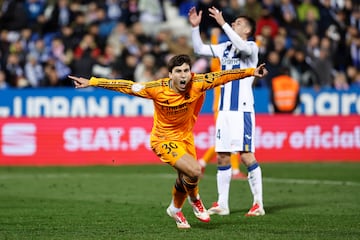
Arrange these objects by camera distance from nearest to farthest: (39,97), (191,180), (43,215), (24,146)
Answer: (191,180)
(43,215)
(24,146)
(39,97)

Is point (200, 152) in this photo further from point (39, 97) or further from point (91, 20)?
point (91, 20)

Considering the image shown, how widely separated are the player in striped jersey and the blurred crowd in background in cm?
1005

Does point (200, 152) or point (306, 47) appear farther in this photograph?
point (306, 47)

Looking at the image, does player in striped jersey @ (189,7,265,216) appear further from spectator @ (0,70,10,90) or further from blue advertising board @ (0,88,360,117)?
spectator @ (0,70,10,90)

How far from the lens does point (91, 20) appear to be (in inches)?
996

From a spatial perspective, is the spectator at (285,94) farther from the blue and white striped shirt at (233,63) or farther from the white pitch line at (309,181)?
the blue and white striped shirt at (233,63)

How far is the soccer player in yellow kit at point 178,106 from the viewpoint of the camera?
10.5m

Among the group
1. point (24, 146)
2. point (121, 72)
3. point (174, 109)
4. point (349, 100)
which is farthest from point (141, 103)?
point (174, 109)

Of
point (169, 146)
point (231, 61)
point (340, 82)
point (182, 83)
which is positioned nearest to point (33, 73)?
point (340, 82)

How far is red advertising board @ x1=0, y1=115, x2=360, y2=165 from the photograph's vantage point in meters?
20.7

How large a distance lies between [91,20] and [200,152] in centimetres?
617

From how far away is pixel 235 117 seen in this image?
12.5 m

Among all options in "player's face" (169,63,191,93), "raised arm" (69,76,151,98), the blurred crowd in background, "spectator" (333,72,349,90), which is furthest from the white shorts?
"spectator" (333,72,349,90)

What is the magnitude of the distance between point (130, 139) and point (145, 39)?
16.2ft
